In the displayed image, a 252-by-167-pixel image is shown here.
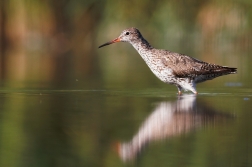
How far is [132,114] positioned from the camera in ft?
27.1

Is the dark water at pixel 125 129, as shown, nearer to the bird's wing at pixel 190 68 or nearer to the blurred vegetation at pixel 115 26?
the bird's wing at pixel 190 68

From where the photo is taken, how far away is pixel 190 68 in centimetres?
1094

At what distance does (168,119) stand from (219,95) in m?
2.79

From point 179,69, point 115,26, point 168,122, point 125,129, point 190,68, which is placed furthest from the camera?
point 115,26

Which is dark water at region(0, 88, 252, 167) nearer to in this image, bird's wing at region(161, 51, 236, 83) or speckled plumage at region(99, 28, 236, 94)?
speckled plumage at region(99, 28, 236, 94)

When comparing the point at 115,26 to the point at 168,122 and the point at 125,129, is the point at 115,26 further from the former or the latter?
the point at 125,129

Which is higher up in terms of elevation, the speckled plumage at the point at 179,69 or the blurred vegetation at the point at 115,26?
the blurred vegetation at the point at 115,26

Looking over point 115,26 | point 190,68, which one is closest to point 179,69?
point 190,68

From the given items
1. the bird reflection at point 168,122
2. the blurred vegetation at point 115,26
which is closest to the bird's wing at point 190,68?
the bird reflection at point 168,122

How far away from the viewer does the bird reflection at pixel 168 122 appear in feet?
20.5

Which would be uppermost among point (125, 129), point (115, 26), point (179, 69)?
point (115, 26)

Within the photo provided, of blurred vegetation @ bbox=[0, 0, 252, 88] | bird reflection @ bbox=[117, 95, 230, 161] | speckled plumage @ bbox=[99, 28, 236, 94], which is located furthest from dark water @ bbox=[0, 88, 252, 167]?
blurred vegetation @ bbox=[0, 0, 252, 88]

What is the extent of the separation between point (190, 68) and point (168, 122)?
3.54 metres

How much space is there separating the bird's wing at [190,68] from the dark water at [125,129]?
570 mm
